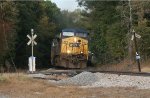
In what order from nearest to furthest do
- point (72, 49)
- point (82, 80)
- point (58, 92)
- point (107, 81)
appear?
1. point (58, 92)
2. point (107, 81)
3. point (82, 80)
4. point (72, 49)

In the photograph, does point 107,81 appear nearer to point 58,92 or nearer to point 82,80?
point 82,80

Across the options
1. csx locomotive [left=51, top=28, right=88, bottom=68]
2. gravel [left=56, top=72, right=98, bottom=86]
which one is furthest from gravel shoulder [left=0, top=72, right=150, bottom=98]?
csx locomotive [left=51, top=28, right=88, bottom=68]

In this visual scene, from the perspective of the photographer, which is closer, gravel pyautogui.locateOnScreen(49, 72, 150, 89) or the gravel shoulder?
the gravel shoulder

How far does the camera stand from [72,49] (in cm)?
4275

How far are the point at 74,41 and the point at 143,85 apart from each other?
23529mm

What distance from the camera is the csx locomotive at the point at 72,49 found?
42406 mm

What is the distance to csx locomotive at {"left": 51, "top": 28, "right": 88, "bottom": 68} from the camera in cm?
4241

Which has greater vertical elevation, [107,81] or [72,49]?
[72,49]

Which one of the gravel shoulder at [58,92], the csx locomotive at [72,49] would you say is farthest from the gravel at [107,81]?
the csx locomotive at [72,49]

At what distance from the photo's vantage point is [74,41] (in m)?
42.8

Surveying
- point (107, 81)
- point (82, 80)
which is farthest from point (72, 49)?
point (107, 81)

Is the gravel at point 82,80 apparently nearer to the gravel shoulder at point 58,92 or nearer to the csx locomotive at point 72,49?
the gravel shoulder at point 58,92

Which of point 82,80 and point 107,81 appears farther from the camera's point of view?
point 82,80

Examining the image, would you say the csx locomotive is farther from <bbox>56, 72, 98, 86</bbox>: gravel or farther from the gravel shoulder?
the gravel shoulder
